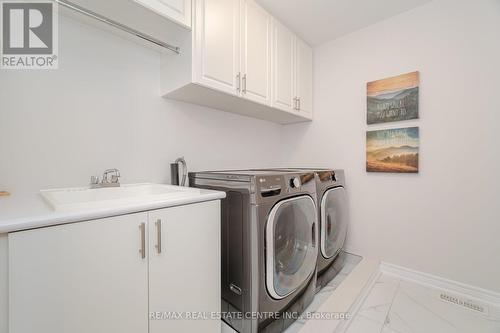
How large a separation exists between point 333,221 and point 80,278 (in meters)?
1.81

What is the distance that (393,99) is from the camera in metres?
1.96

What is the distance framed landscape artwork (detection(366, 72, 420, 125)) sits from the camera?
1.87 metres

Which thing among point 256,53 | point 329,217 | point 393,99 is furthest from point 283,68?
point 329,217

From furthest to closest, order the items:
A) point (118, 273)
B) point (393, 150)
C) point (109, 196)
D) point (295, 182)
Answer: point (393, 150) → point (295, 182) → point (109, 196) → point (118, 273)

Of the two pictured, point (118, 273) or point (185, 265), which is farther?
point (185, 265)

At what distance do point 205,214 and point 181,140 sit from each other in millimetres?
909

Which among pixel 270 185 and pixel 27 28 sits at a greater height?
pixel 27 28

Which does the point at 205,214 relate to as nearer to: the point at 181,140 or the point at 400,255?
Answer: the point at 181,140

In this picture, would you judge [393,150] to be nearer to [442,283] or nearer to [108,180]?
[442,283]

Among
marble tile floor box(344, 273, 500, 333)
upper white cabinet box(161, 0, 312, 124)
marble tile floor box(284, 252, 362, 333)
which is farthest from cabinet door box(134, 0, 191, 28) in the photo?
marble tile floor box(344, 273, 500, 333)

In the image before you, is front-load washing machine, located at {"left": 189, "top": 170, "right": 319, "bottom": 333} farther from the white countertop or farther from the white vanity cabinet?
the white countertop

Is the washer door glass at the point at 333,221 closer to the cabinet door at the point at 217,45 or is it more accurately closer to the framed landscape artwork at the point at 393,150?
the framed landscape artwork at the point at 393,150

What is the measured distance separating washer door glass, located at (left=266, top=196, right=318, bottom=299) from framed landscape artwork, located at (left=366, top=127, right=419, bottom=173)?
3.19 ft

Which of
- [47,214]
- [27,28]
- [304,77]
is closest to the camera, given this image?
[47,214]
